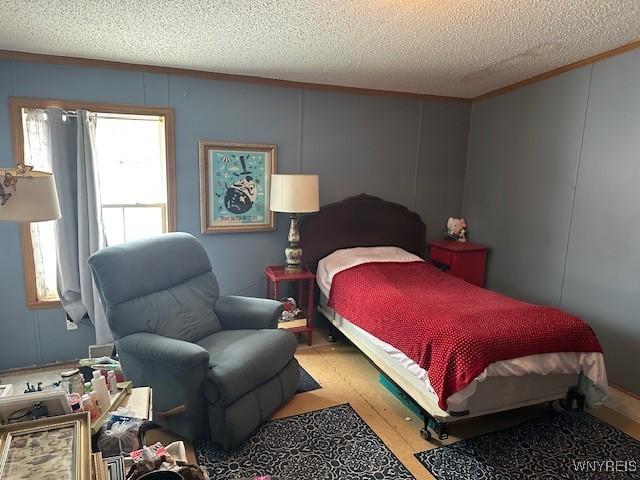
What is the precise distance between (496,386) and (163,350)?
1800 millimetres

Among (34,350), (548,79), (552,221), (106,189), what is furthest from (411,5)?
(34,350)

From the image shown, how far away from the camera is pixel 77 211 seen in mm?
3045

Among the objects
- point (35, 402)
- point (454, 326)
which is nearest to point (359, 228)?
point (454, 326)

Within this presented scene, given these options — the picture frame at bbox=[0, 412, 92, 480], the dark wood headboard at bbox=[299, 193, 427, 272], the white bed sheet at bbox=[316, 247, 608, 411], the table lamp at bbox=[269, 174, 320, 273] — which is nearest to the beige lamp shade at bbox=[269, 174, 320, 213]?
the table lamp at bbox=[269, 174, 320, 273]

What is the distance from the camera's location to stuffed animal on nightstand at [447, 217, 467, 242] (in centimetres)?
418

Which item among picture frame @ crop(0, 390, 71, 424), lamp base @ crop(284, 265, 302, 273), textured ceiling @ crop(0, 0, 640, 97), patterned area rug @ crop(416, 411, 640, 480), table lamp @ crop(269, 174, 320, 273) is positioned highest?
textured ceiling @ crop(0, 0, 640, 97)

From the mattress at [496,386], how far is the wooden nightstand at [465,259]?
157 cm

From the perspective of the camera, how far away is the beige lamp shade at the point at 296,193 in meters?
3.28

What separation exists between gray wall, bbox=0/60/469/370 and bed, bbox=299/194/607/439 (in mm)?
231

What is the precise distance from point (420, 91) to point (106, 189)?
9.61 ft

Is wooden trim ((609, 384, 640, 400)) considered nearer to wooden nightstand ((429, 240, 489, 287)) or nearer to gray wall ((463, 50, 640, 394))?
gray wall ((463, 50, 640, 394))

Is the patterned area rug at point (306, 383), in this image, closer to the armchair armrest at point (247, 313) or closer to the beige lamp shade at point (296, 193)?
the armchair armrest at point (247, 313)

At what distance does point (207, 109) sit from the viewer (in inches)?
132

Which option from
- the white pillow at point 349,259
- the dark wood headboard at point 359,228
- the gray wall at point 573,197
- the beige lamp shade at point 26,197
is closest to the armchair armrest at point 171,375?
the beige lamp shade at point 26,197
